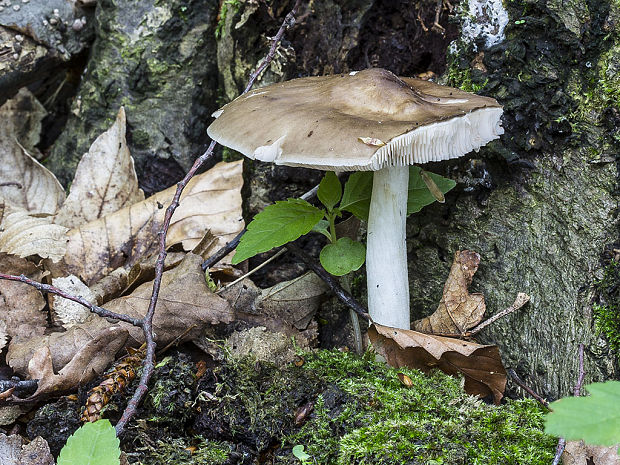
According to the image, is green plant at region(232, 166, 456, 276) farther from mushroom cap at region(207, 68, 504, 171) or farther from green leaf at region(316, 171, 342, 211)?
mushroom cap at region(207, 68, 504, 171)

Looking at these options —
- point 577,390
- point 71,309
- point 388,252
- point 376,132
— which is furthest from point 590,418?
point 71,309

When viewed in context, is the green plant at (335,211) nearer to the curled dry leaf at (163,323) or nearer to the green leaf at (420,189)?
the green leaf at (420,189)

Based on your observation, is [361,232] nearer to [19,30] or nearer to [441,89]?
[441,89]

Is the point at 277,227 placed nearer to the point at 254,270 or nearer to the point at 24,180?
the point at 254,270

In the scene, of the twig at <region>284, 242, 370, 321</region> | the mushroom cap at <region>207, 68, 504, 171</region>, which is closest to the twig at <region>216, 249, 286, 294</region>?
the twig at <region>284, 242, 370, 321</region>

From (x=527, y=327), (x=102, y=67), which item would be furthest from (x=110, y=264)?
(x=527, y=327)
